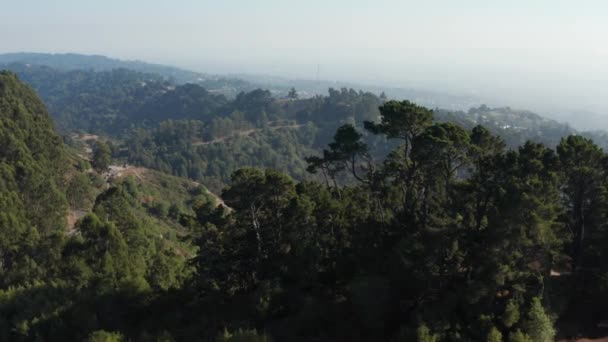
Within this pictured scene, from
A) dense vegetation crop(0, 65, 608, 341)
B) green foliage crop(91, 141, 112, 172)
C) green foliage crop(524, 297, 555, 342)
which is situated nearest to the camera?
green foliage crop(524, 297, 555, 342)

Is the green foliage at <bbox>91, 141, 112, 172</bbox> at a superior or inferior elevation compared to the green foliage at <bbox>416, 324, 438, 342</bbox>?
inferior

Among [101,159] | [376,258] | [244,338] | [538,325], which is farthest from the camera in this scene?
[101,159]

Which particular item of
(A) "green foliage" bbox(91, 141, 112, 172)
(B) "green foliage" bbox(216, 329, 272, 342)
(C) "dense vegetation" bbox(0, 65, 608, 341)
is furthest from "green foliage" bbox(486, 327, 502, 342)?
(A) "green foliage" bbox(91, 141, 112, 172)

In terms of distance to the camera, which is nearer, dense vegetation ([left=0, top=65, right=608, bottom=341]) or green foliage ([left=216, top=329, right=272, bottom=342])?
green foliage ([left=216, top=329, right=272, bottom=342])

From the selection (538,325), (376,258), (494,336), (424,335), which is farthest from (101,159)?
(538,325)

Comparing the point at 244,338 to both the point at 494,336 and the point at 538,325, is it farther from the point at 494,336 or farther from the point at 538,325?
the point at 538,325

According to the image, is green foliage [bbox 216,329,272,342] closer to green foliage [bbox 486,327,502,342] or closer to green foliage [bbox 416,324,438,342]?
green foliage [bbox 416,324,438,342]

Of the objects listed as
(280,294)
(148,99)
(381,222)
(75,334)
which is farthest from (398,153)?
(148,99)

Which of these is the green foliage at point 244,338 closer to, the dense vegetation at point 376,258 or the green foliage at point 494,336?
the dense vegetation at point 376,258

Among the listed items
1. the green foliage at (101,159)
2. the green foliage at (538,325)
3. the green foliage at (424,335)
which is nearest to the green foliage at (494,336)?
the green foliage at (538,325)

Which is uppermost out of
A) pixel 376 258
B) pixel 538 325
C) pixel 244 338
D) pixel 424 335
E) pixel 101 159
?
pixel 376 258

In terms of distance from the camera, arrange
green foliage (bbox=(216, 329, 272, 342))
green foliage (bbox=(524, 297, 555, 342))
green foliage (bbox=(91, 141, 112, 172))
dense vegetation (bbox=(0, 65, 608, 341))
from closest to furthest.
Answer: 1. green foliage (bbox=(216, 329, 272, 342))
2. green foliage (bbox=(524, 297, 555, 342))
3. dense vegetation (bbox=(0, 65, 608, 341))
4. green foliage (bbox=(91, 141, 112, 172))

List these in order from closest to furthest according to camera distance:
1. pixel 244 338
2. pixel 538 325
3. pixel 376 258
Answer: pixel 244 338 → pixel 538 325 → pixel 376 258

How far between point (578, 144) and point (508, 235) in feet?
16.1
